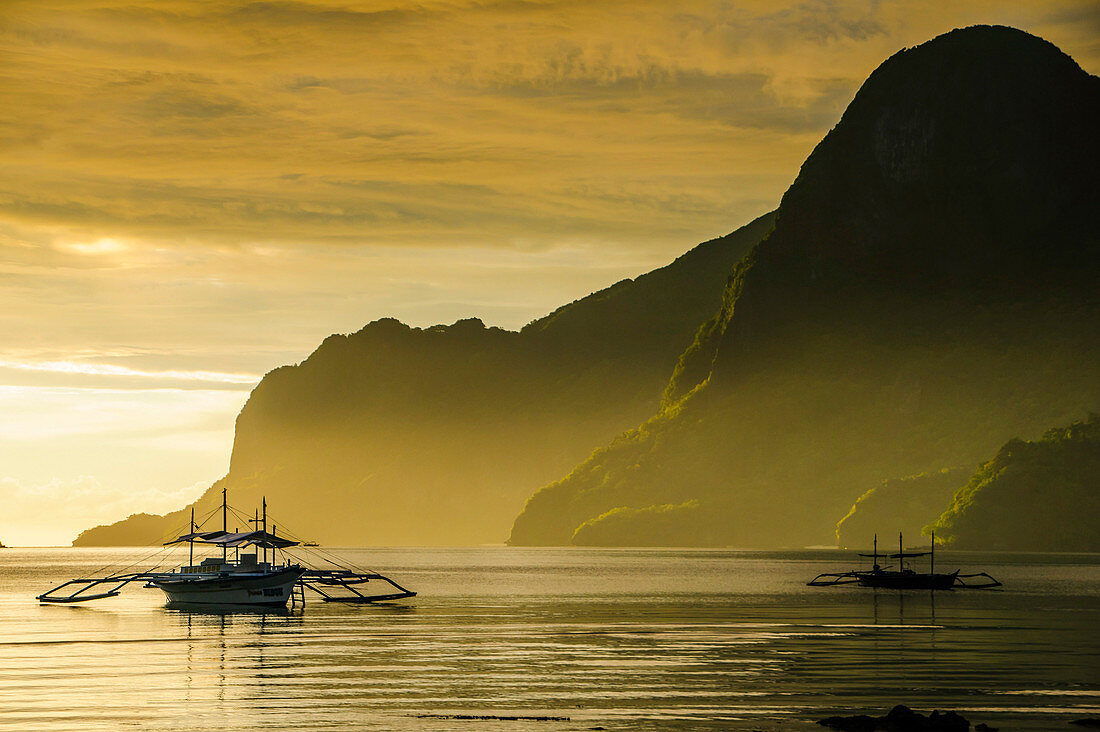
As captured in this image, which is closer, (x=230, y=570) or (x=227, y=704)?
(x=227, y=704)

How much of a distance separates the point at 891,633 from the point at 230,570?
66.4 meters

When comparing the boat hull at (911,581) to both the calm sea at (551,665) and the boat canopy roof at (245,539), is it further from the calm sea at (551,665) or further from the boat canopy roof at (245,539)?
the boat canopy roof at (245,539)

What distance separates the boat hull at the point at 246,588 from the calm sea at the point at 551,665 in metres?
3.23

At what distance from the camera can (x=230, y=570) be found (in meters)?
129

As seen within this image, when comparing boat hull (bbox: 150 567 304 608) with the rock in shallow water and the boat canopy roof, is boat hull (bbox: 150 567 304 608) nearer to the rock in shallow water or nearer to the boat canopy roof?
the boat canopy roof

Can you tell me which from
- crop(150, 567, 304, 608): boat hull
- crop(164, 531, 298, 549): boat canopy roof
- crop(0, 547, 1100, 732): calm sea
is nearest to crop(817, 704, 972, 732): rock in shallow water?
crop(0, 547, 1100, 732): calm sea

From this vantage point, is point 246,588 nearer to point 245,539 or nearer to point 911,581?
point 245,539

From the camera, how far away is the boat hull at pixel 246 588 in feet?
402

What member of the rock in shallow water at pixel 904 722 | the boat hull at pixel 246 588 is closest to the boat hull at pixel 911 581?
the boat hull at pixel 246 588

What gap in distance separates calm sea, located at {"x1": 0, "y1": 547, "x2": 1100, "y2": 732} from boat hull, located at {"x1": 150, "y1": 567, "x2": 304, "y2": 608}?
10.6ft

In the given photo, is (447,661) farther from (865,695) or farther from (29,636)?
(29,636)

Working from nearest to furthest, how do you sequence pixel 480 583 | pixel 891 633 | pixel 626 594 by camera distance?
pixel 891 633, pixel 626 594, pixel 480 583

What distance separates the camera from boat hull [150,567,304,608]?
122438 mm

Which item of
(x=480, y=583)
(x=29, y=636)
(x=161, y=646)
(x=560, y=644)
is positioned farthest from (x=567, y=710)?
(x=480, y=583)
